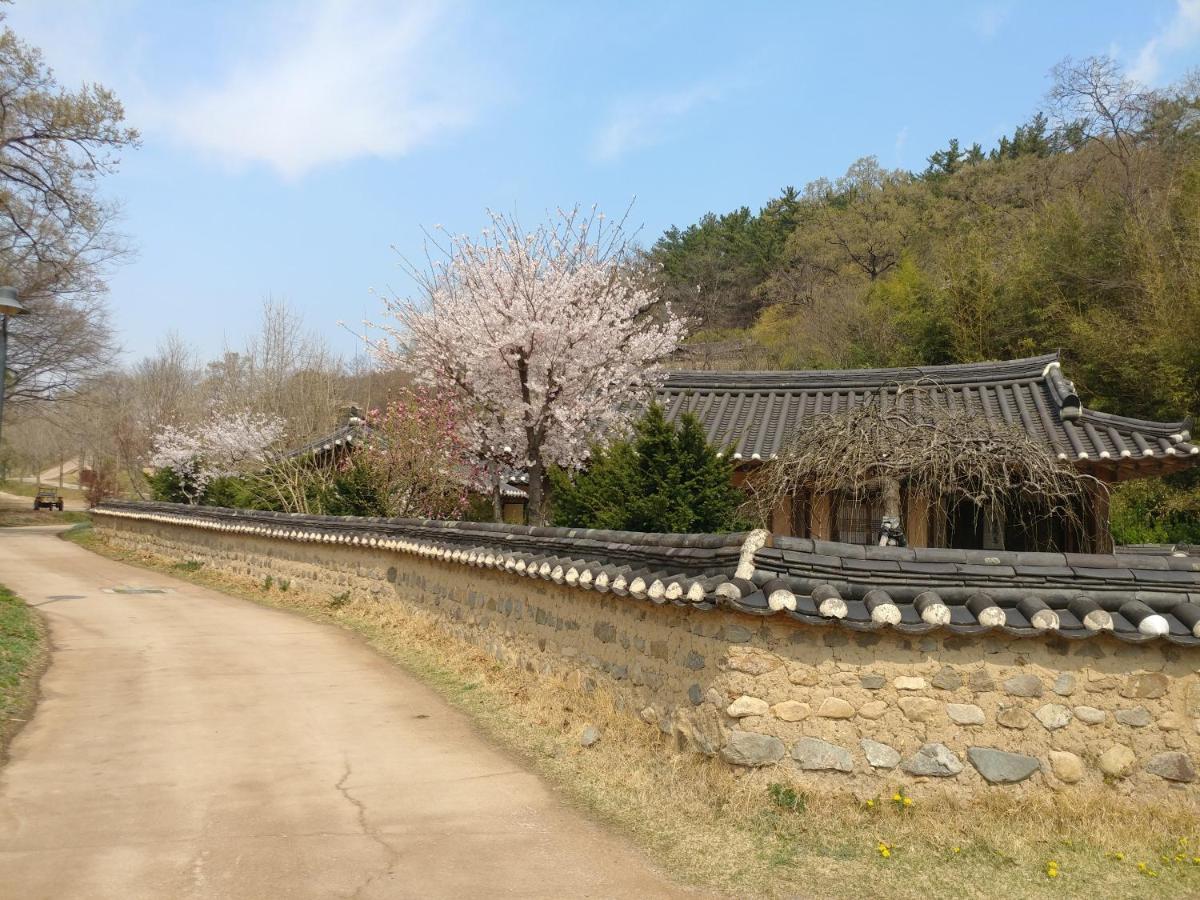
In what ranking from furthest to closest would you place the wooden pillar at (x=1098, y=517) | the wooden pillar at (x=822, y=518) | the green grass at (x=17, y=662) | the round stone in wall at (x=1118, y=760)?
the wooden pillar at (x=822, y=518) < the wooden pillar at (x=1098, y=517) < the green grass at (x=17, y=662) < the round stone in wall at (x=1118, y=760)

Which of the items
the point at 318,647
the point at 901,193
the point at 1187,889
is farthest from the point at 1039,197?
the point at 1187,889

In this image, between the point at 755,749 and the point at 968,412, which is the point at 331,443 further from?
the point at 755,749

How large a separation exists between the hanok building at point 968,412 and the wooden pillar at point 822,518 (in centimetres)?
2

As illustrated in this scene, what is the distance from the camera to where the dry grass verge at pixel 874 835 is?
463cm

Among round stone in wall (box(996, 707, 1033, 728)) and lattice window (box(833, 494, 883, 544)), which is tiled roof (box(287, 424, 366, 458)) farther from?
round stone in wall (box(996, 707, 1033, 728))

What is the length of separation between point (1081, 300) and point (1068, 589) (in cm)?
1824

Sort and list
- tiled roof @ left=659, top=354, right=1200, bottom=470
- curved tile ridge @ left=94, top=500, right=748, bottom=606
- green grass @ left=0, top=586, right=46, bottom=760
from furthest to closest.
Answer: tiled roof @ left=659, top=354, right=1200, bottom=470
green grass @ left=0, top=586, right=46, bottom=760
curved tile ridge @ left=94, top=500, right=748, bottom=606

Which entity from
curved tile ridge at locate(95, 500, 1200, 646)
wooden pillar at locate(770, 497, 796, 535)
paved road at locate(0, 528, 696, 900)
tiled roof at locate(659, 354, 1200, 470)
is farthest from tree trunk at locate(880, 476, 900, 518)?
paved road at locate(0, 528, 696, 900)

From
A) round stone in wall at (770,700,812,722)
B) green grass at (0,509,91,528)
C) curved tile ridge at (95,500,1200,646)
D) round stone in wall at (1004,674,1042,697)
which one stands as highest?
curved tile ridge at (95,500,1200,646)

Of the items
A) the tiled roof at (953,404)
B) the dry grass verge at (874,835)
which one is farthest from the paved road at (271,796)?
the tiled roof at (953,404)

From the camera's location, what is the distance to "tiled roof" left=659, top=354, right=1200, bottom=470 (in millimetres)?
12008

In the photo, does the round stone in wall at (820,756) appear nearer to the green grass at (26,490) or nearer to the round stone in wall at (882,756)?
the round stone in wall at (882,756)

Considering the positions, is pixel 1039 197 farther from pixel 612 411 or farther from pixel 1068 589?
pixel 1068 589

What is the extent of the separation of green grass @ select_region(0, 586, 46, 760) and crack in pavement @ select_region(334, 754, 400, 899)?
2466 mm
